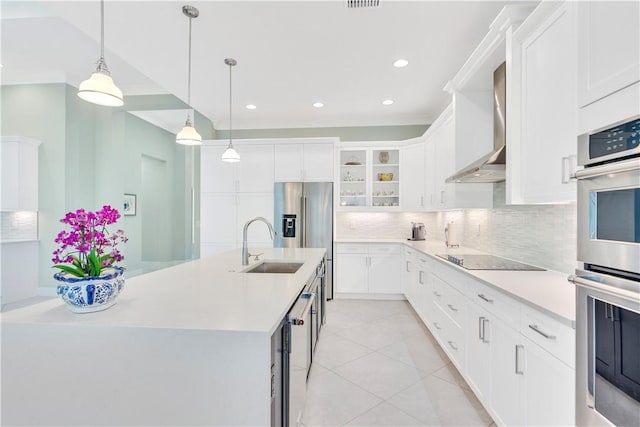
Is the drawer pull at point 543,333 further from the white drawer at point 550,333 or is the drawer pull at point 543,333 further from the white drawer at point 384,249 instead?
the white drawer at point 384,249

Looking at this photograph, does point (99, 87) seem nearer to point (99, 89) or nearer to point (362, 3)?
point (99, 89)

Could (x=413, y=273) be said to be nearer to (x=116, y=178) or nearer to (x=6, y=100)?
(x=116, y=178)

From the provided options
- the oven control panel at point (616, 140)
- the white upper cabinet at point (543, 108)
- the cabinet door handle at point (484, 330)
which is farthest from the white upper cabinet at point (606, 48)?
the cabinet door handle at point (484, 330)

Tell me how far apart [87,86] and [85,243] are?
3.57ft

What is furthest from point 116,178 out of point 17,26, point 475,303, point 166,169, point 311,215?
point 475,303

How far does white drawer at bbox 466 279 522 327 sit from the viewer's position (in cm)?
147

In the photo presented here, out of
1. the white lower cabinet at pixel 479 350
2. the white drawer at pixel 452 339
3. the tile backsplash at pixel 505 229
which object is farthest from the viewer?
the white drawer at pixel 452 339

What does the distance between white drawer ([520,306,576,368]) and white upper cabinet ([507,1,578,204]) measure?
646 mm

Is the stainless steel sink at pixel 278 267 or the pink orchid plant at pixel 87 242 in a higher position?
the pink orchid plant at pixel 87 242

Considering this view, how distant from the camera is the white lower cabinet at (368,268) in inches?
171

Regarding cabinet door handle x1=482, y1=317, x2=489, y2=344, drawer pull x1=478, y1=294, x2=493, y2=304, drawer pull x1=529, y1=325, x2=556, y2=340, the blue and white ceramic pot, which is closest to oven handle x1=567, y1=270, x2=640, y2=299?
drawer pull x1=529, y1=325, x2=556, y2=340

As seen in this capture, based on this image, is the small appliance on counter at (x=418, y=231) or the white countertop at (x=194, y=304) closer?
the white countertop at (x=194, y=304)

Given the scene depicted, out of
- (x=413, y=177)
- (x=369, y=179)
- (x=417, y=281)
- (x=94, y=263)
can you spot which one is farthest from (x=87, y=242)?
(x=413, y=177)

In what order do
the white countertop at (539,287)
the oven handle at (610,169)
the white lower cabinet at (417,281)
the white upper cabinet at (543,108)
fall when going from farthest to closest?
the white lower cabinet at (417,281), the white upper cabinet at (543,108), the white countertop at (539,287), the oven handle at (610,169)
